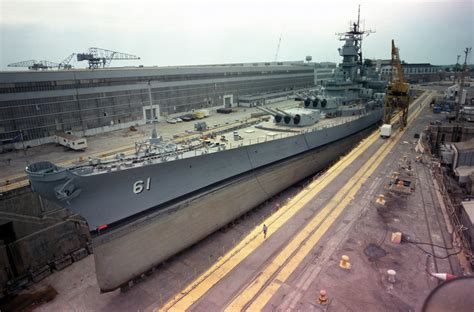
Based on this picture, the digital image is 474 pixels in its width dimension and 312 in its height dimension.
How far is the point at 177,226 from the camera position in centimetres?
1320

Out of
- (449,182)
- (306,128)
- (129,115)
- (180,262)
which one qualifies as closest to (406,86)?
(449,182)

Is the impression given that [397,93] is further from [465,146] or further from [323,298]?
[323,298]

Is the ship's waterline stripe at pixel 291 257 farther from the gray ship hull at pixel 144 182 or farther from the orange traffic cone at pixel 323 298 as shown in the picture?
the gray ship hull at pixel 144 182

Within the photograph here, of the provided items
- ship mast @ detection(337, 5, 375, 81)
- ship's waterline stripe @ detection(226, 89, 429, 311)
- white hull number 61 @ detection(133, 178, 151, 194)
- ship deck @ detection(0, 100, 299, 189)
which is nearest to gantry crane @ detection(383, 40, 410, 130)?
ship mast @ detection(337, 5, 375, 81)

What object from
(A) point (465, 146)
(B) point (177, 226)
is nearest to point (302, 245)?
(B) point (177, 226)

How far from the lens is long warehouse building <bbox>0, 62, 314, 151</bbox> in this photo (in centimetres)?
2080

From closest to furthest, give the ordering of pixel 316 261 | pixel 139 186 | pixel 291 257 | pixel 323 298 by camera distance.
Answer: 1. pixel 323 298
2. pixel 316 261
3. pixel 291 257
4. pixel 139 186

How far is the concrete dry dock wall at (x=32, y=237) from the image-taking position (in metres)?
13.7

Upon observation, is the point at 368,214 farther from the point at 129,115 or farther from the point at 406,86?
the point at 129,115

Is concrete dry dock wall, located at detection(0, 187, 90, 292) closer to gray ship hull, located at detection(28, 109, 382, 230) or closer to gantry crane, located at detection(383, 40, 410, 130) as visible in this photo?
gray ship hull, located at detection(28, 109, 382, 230)

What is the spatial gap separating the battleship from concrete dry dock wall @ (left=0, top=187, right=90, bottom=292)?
17.8 feet

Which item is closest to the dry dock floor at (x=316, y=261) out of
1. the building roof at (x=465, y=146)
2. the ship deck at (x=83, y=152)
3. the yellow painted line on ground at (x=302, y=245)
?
the yellow painted line on ground at (x=302, y=245)

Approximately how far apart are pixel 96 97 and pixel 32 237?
14935 millimetres

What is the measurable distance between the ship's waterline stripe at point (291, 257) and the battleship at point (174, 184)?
5.22 m
